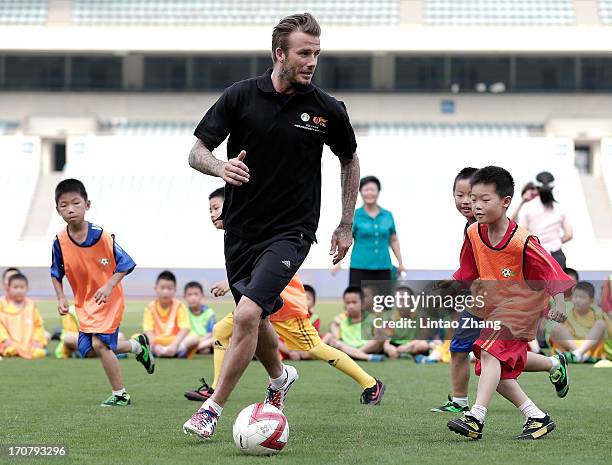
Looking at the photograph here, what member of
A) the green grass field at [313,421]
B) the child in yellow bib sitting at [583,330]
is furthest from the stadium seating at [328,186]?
the green grass field at [313,421]

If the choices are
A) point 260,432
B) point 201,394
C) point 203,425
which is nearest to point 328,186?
point 201,394

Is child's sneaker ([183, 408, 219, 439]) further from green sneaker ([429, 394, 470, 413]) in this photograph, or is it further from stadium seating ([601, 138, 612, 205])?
stadium seating ([601, 138, 612, 205])

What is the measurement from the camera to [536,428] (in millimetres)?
6656

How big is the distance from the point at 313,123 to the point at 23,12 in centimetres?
4231

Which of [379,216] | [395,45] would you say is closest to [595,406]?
[379,216]

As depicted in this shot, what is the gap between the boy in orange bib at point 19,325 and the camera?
47.0 ft

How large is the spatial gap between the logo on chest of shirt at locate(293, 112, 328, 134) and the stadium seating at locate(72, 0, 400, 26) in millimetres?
39648

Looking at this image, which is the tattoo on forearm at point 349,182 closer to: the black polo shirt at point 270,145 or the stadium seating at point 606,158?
the black polo shirt at point 270,145

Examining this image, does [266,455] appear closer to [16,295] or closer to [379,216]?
[379,216]

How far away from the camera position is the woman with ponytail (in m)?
14.2

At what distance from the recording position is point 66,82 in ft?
156

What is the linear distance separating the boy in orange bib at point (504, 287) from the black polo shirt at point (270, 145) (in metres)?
0.93

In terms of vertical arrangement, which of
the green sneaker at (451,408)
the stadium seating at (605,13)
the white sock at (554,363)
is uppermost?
the stadium seating at (605,13)

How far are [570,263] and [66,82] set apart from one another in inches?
922
